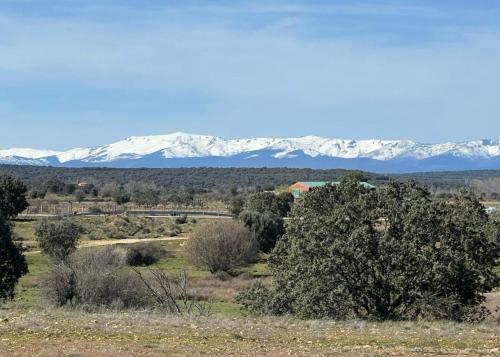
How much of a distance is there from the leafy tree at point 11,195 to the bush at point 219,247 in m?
29.4

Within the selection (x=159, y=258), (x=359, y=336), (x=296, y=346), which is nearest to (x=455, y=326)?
(x=359, y=336)

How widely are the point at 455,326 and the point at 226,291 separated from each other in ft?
93.2

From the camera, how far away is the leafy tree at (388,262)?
1054 inches

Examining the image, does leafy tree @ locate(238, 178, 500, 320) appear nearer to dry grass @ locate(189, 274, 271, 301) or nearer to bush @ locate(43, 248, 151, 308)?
bush @ locate(43, 248, 151, 308)

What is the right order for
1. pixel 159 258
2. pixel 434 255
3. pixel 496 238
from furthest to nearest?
pixel 159 258, pixel 496 238, pixel 434 255

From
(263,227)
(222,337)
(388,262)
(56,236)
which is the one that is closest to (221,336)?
(222,337)

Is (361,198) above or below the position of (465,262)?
above

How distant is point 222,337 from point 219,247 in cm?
4339

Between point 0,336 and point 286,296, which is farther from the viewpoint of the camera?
point 286,296

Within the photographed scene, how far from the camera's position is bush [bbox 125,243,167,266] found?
62.7 metres

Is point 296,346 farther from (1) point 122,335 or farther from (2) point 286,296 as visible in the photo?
(2) point 286,296

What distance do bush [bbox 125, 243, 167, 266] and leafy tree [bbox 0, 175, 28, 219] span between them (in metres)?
23.8

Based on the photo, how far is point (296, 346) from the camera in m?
16.8

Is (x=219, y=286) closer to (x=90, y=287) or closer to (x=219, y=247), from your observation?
(x=219, y=247)
